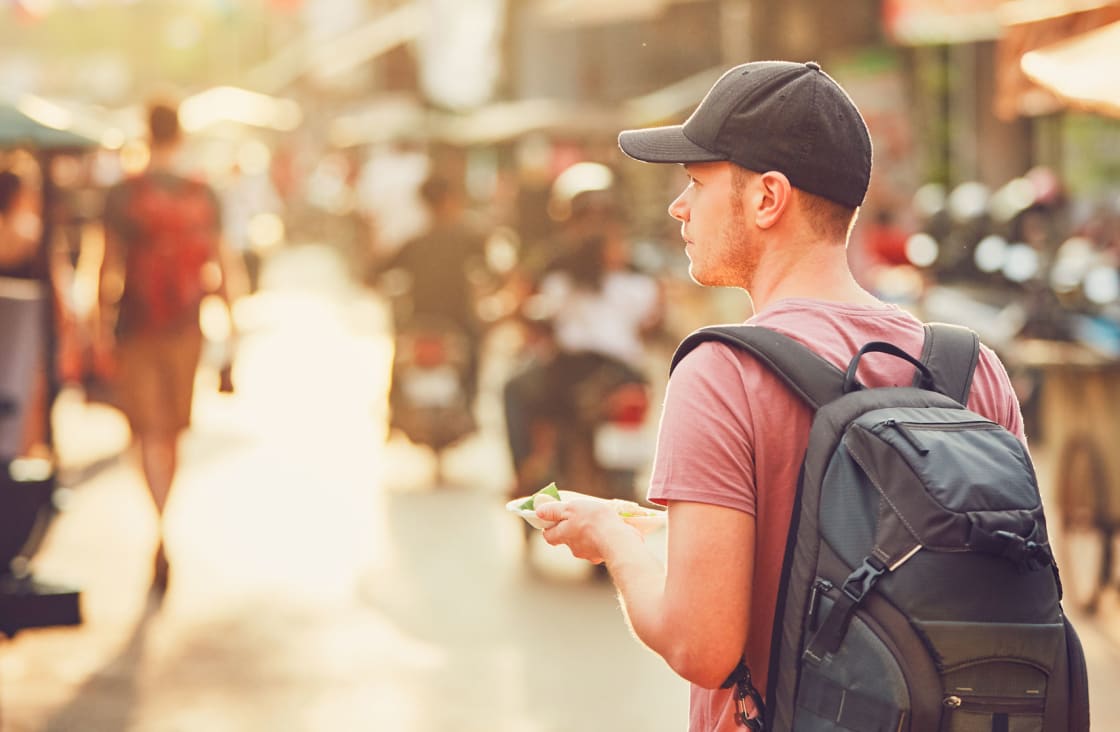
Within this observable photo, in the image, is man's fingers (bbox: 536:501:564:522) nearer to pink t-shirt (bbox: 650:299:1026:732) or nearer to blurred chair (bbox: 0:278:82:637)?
pink t-shirt (bbox: 650:299:1026:732)

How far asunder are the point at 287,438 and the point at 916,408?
12061mm

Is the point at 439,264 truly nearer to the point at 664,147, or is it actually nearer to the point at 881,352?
the point at 664,147

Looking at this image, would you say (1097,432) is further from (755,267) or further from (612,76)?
(612,76)

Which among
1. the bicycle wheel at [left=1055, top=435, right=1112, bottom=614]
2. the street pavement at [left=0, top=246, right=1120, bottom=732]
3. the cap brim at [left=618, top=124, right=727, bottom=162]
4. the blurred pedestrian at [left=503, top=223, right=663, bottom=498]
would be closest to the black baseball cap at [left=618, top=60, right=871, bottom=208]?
the cap brim at [left=618, top=124, right=727, bottom=162]

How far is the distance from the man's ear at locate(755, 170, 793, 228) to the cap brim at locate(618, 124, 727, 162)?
0.07 meters

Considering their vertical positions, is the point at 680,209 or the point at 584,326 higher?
the point at 680,209

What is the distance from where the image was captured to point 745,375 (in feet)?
8.27

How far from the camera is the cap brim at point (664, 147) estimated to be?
2629 millimetres

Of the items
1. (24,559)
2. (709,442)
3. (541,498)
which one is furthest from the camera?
(24,559)

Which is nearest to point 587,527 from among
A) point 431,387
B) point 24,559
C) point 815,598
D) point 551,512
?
point 551,512

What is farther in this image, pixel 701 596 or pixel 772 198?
pixel 772 198

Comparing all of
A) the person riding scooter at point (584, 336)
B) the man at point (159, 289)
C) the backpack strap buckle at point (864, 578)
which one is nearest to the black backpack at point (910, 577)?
the backpack strap buckle at point (864, 578)

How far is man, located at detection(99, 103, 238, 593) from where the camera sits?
8.54 meters

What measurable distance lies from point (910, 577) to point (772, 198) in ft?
1.86
